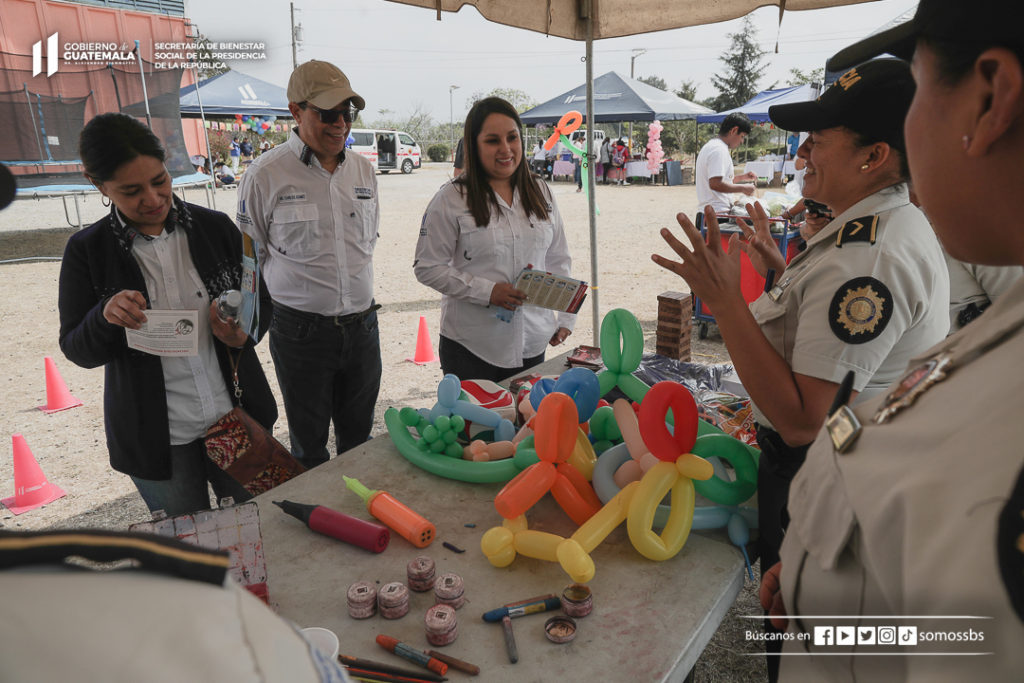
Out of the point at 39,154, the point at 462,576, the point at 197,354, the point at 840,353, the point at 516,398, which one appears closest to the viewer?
the point at 840,353

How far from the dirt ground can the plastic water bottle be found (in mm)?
1477

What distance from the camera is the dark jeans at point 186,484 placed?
2.05m

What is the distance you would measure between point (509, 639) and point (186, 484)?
4.75 ft

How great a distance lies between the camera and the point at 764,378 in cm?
132

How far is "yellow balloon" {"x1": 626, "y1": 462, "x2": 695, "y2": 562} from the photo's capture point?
55.9 inches

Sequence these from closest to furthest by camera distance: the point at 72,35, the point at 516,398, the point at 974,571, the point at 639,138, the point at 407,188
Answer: the point at 974,571, the point at 516,398, the point at 72,35, the point at 407,188, the point at 639,138

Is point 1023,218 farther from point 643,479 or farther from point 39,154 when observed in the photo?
point 39,154

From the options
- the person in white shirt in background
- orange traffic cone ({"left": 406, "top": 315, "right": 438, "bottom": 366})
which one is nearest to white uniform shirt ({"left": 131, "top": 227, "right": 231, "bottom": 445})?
orange traffic cone ({"left": 406, "top": 315, "right": 438, "bottom": 366})

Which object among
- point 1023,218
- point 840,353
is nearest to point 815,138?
point 840,353

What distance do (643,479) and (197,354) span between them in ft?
4.77

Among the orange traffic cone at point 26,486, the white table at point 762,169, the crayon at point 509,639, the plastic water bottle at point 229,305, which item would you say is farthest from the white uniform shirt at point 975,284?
the white table at point 762,169

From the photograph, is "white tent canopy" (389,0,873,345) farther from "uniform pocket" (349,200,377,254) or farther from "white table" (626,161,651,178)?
"white table" (626,161,651,178)

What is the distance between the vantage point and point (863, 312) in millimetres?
1255

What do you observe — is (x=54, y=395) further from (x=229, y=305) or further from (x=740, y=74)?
(x=740, y=74)
